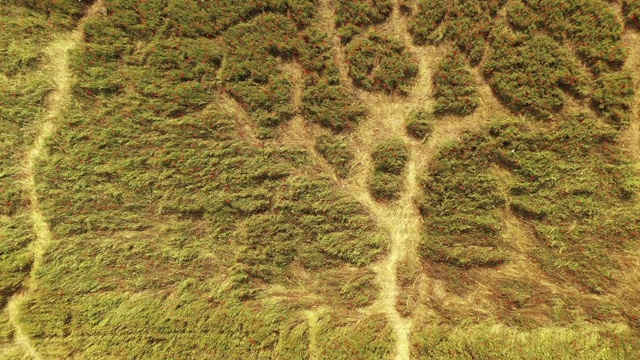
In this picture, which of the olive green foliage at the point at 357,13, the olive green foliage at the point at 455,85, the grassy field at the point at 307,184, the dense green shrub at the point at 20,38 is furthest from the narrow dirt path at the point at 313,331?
the dense green shrub at the point at 20,38

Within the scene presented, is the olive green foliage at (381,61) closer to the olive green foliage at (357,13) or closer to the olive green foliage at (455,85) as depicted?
the olive green foliage at (357,13)

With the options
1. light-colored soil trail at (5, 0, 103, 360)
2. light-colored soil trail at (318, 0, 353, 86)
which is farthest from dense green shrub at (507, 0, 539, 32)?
light-colored soil trail at (5, 0, 103, 360)

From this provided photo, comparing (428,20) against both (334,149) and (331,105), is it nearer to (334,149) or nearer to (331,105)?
(331,105)

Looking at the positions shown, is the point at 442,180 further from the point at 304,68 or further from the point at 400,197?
the point at 304,68

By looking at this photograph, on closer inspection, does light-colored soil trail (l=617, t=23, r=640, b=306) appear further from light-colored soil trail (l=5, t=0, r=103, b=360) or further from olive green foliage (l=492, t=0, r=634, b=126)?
light-colored soil trail (l=5, t=0, r=103, b=360)

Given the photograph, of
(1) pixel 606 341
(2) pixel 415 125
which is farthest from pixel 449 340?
(2) pixel 415 125

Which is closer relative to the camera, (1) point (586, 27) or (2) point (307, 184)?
(1) point (586, 27)

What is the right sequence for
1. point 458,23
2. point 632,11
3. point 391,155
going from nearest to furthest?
point 632,11, point 458,23, point 391,155

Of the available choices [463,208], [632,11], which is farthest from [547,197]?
[632,11]
